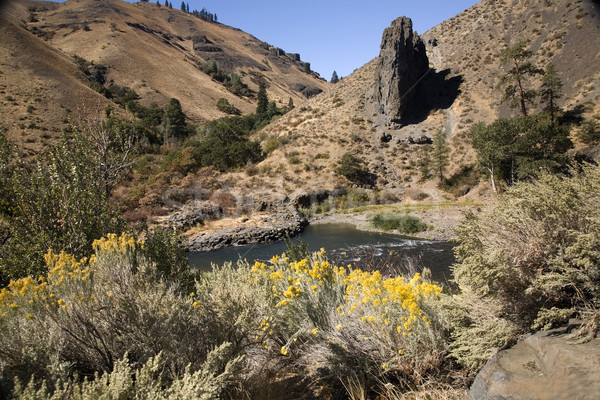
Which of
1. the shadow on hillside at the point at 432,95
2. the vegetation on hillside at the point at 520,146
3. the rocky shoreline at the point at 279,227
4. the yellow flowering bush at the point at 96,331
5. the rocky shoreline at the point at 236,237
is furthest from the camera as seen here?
the shadow on hillside at the point at 432,95

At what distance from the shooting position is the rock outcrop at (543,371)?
1.87 m

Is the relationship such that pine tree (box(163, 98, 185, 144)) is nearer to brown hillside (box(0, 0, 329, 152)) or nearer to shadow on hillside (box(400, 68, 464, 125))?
brown hillside (box(0, 0, 329, 152))

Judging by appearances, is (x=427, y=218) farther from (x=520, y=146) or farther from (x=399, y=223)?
(x=520, y=146)

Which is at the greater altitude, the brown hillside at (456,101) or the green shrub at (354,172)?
the brown hillside at (456,101)

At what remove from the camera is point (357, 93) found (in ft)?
162

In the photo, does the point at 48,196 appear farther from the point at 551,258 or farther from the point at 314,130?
the point at 314,130

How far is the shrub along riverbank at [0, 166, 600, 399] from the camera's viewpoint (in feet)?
7.61

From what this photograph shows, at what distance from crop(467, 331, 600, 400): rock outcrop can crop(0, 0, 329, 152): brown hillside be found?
348 inches

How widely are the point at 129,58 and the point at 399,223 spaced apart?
77883 millimetres

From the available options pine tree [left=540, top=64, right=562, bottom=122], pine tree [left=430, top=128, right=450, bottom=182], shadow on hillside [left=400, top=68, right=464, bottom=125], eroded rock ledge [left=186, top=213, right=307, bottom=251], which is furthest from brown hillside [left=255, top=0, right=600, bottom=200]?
eroded rock ledge [left=186, top=213, right=307, bottom=251]

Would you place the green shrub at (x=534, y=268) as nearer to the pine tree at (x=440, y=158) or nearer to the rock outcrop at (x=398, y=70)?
the pine tree at (x=440, y=158)

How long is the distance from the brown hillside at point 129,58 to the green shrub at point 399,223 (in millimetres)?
17158

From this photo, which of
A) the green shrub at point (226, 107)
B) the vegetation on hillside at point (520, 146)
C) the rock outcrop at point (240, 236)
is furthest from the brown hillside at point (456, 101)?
the green shrub at point (226, 107)

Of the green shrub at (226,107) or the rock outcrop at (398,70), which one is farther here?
the green shrub at (226,107)
